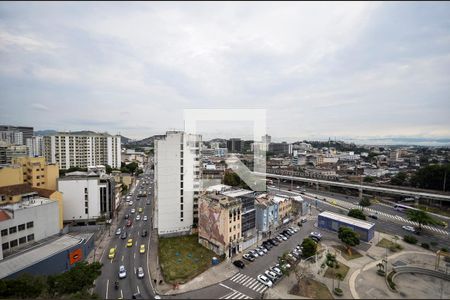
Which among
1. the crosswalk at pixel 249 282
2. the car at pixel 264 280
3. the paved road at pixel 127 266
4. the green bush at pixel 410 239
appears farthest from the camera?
the green bush at pixel 410 239

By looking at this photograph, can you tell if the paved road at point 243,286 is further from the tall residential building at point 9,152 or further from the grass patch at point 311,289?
the tall residential building at point 9,152

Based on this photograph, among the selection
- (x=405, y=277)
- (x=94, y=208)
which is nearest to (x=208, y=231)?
(x=94, y=208)

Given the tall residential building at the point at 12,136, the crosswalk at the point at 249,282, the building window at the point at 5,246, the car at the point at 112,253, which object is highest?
the tall residential building at the point at 12,136

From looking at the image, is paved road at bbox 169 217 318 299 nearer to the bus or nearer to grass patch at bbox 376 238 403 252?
grass patch at bbox 376 238 403 252

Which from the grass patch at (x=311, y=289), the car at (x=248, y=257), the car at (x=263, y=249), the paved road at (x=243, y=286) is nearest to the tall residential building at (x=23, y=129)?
the car at (x=248, y=257)

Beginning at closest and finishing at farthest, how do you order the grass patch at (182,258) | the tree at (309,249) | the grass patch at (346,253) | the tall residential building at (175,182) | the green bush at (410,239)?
the grass patch at (182,258) → the tree at (309,249) → the grass patch at (346,253) → the green bush at (410,239) → the tall residential building at (175,182)

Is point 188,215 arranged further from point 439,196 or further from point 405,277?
point 439,196

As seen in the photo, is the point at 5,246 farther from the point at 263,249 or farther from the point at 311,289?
the point at 311,289
